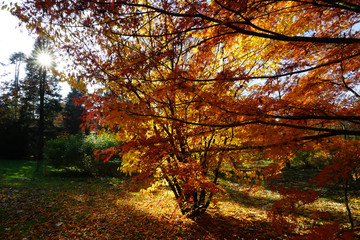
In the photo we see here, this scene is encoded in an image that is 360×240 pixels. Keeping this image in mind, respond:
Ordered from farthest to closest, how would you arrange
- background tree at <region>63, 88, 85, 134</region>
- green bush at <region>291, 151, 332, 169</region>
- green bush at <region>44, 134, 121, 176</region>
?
background tree at <region>63, 88, 85, 134</region>
green bush at <region>291, 151, 332, 169</region>
green bush at <region>44, 134, 121, 176</region>

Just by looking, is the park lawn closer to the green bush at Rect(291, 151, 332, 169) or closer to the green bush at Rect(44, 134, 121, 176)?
the green bush at Rect(44, 134, 121, 176)

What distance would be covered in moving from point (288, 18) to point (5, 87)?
40.9ft

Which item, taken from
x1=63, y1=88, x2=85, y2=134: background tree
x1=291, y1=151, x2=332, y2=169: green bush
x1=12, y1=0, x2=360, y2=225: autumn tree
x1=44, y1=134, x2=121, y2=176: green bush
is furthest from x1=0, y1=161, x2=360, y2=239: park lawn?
x1=63, y1=88, x2=85, y2=134: background tree

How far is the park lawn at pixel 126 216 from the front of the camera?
436 centimetres

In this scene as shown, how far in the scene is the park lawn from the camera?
14.3 feet

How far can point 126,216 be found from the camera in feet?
18.3

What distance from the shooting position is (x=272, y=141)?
283 cm

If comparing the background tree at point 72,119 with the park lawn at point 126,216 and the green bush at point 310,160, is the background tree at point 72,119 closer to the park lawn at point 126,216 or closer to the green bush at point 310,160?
the park lawn at point 126,216

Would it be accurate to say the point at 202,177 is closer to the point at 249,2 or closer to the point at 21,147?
the point at 249,2

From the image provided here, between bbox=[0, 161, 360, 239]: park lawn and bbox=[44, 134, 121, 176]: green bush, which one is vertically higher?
bbox=[44, 134, 121, 176]: green bush

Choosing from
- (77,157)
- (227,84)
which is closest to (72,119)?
(77,157)

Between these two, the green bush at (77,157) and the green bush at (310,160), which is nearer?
the green bush at (77,157)

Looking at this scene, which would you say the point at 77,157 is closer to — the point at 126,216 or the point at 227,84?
the point at 126,216

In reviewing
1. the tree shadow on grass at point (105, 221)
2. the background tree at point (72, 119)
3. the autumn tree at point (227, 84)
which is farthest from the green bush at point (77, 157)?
the background tree at point (72, 119)
